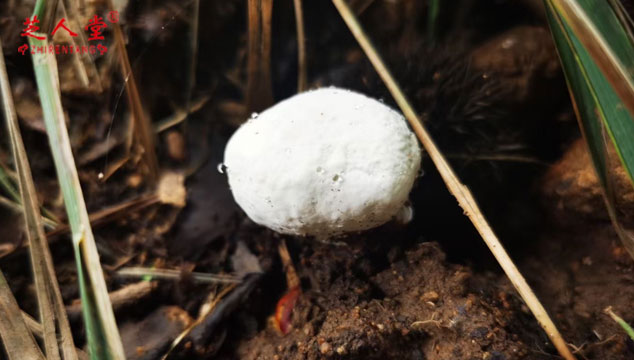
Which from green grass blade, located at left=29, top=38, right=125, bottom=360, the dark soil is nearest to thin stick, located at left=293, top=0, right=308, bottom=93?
the dark soil

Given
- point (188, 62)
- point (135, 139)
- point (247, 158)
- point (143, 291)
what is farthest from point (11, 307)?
point (188, 62)

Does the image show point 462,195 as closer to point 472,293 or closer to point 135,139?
point 472,293

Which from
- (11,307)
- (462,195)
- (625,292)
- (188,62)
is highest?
(188,62)

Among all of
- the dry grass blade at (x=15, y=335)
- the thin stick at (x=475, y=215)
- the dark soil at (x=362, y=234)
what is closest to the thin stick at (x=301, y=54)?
the dark soil at (x=362, y=234)

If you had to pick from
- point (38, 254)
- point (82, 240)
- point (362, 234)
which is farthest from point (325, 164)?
point (38, 254)

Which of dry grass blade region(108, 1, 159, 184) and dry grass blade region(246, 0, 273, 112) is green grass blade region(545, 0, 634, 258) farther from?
dry grass blade region(108, 1, 159, 184)
